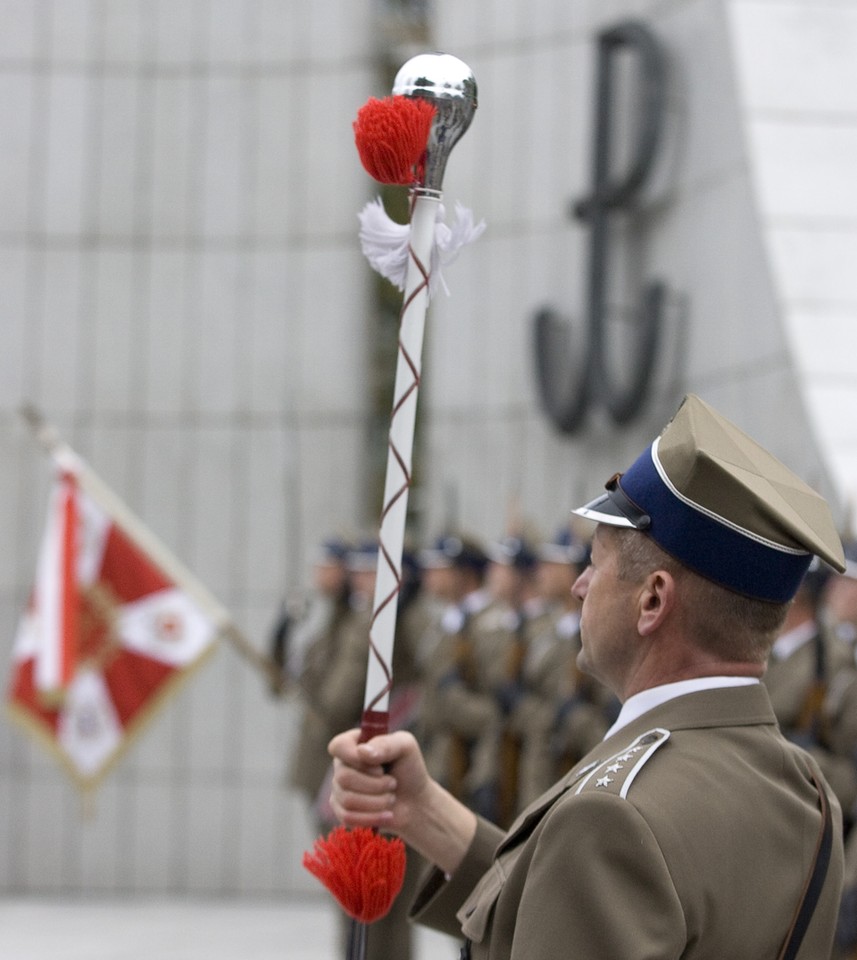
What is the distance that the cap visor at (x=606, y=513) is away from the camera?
2123 mm

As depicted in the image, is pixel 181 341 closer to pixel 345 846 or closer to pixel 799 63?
pixel 799 63

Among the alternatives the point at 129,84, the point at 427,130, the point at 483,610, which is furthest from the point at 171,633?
the point at 427,130

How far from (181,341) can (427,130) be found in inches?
343

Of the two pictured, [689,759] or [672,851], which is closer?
[672,851]

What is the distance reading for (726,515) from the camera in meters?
2.04

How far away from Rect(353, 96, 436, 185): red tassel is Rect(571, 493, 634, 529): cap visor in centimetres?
58

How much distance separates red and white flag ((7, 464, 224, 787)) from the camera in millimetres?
7633

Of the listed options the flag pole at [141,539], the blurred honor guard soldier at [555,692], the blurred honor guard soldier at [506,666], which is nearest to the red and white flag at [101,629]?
the flag pole at [141,539]

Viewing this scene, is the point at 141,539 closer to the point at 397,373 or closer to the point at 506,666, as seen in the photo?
the point at 506,666

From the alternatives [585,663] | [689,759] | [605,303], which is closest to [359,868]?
[585,663]

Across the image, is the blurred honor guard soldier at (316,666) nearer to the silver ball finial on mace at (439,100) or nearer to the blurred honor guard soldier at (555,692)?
the blurred honor guard soldier at (555,692)

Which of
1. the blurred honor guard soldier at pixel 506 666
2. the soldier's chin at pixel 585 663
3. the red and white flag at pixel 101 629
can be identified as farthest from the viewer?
the blurred honor guard soldier at pixel 506 666

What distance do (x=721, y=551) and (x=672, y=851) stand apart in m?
0.35

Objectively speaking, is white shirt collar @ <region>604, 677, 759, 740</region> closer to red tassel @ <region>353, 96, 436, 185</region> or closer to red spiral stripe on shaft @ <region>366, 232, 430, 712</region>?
red spiral stripe on shaft @ <region>366, 232, 430, 712</region>
